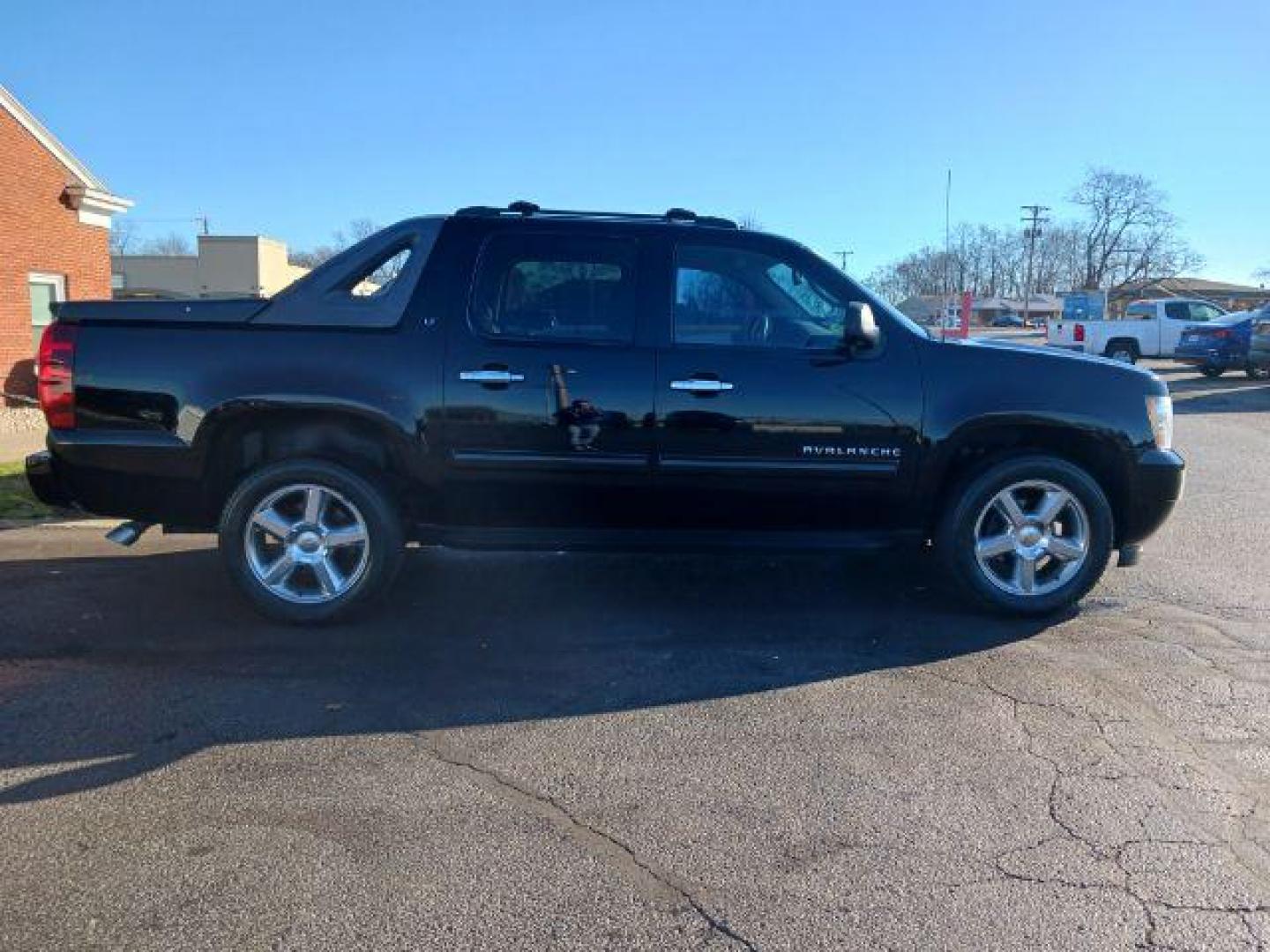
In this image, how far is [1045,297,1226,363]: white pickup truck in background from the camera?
28078 millimetres

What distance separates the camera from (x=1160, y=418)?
5.27 meters

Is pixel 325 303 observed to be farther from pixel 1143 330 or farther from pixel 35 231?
pixel 1143 330

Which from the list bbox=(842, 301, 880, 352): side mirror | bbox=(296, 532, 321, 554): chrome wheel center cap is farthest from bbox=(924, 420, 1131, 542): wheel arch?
bbox=(296, 532, 321, 554): chrome wheel center cap

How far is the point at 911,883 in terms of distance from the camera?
291 centimetres

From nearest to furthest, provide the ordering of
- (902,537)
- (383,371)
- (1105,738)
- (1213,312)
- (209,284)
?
(1105,738), (383,371), (902,537), (1213,312), (209,284)

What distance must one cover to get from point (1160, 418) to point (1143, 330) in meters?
26.2

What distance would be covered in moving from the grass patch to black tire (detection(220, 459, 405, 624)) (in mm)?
2881

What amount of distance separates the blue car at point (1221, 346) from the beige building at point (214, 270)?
121ft

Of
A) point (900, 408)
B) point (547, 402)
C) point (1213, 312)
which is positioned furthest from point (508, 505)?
point (1213, 312)

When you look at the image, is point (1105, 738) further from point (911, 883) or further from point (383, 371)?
point (383, 371)

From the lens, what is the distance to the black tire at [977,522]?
5145 mm

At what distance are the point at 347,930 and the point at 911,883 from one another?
1583mm

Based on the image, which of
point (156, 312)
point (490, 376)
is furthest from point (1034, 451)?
point (156, 312)

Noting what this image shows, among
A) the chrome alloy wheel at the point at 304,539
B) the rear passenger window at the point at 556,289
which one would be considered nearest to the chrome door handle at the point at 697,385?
the rear passenger window at the point at 556,289
